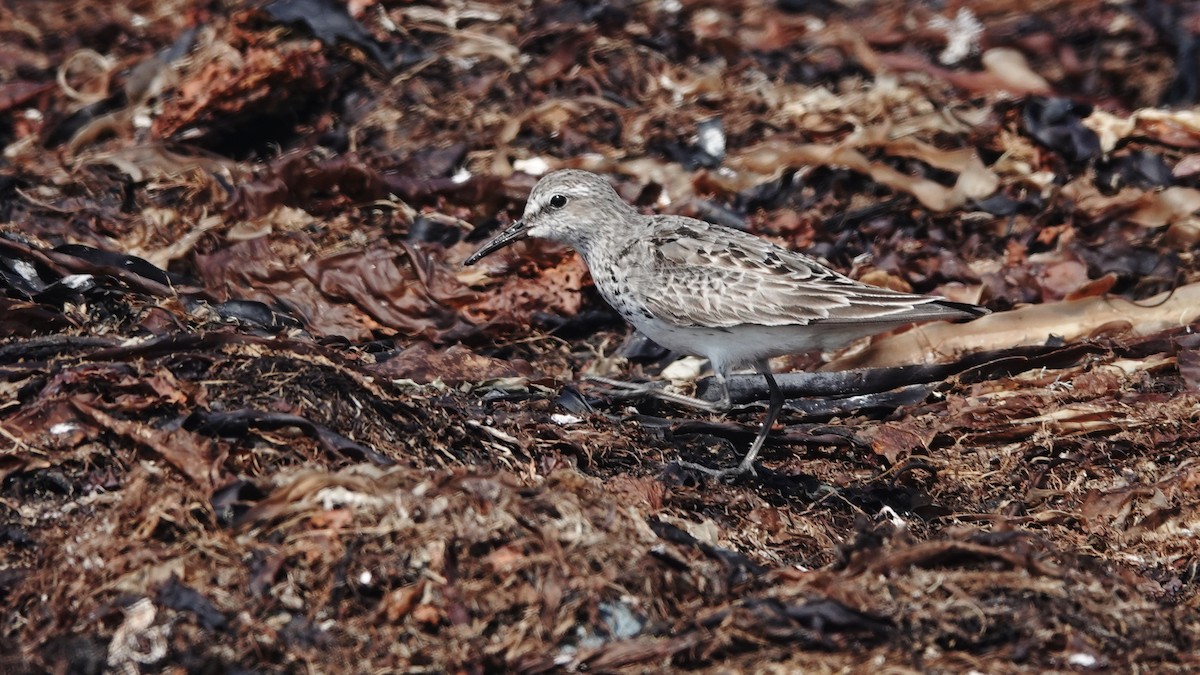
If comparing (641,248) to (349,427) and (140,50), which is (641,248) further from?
(140,50)

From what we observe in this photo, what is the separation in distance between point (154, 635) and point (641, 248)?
2.51m

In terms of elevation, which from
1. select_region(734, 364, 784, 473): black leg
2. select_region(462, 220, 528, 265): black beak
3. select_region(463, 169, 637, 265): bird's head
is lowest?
select_region(734, 364, 784, 473): black leg

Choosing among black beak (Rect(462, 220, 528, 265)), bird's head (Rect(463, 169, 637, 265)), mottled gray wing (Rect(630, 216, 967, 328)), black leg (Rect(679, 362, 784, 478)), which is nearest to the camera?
black leg (Rect(679, 362, 784, 478))

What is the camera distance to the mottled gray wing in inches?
184

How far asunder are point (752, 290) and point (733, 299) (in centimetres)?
8

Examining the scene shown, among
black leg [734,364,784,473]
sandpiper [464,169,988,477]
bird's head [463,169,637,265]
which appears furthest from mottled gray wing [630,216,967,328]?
bird's head [463,169,637,265]

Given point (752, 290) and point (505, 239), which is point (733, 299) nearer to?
point (752, 290)

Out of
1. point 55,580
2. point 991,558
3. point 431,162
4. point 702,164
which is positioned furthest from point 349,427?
point 702,164

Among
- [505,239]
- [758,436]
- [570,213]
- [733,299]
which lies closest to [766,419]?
[758,436]

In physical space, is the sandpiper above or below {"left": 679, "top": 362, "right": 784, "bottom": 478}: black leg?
above

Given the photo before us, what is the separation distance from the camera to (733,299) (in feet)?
15.8

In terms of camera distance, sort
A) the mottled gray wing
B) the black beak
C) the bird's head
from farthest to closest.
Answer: the black beak
the bird's head
the mottled gray wing

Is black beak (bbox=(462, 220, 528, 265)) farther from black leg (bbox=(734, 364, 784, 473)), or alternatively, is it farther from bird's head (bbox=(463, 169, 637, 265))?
black leg (bbox=(734, 364, 784, 473))

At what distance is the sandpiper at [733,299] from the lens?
15.4 feet
